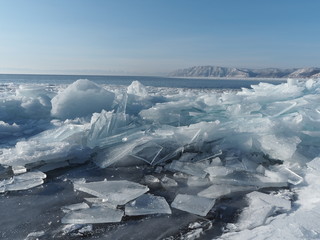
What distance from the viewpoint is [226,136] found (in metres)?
4.54

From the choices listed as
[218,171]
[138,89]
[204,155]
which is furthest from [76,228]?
[138,89]

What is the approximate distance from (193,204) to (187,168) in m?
1.04

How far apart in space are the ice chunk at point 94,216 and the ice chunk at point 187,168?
4.27 ft

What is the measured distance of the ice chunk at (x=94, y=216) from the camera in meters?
2.43

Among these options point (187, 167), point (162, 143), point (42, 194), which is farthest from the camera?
point (162, 143)

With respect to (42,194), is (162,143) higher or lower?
higher

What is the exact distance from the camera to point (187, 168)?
12.4 feet

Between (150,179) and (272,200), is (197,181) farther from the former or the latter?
(272,200)

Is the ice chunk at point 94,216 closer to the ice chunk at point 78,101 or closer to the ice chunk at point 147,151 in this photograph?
the ice chunk at point 147,151

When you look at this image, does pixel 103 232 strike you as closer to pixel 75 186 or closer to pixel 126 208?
pixel 126 208

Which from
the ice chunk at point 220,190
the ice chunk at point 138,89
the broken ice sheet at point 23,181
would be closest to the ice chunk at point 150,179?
the ice chunk at point 220,190

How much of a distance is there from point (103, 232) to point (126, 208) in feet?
1.31

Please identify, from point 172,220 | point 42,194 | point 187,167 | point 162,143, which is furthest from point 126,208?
point 162,143

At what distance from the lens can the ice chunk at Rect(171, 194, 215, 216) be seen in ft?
8.63
